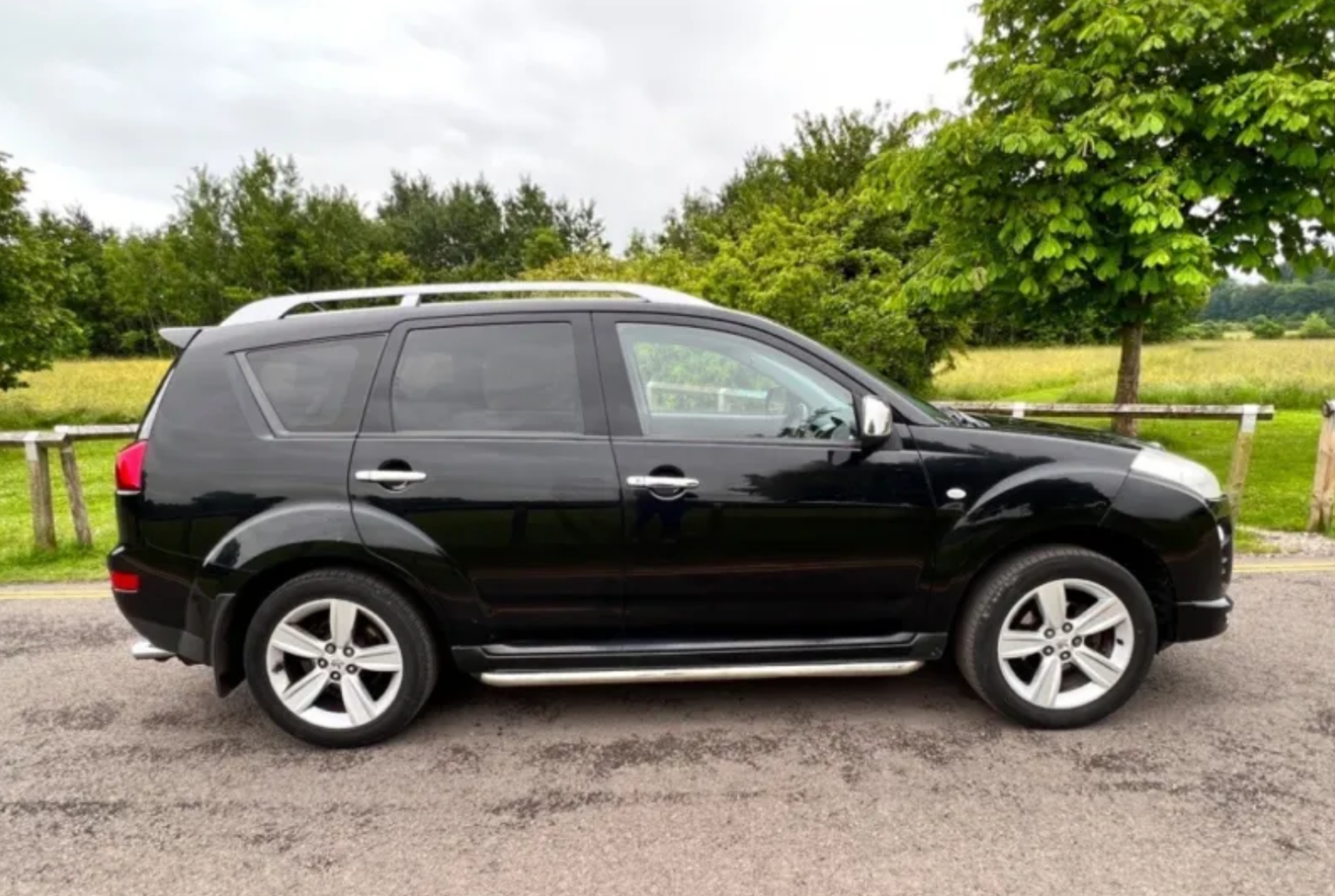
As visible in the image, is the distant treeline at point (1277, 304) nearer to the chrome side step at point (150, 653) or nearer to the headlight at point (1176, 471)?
the headlight at point (1176, 471)

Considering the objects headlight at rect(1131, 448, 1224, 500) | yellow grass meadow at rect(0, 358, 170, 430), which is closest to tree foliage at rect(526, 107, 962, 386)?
headlight at rect(1131, 448, 1224, 500)

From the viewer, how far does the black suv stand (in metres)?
3.04

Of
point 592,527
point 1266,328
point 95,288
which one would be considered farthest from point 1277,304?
point 95,288

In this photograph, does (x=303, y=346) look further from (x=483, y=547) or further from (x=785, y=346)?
(x=785, y=346)

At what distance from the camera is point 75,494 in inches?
249

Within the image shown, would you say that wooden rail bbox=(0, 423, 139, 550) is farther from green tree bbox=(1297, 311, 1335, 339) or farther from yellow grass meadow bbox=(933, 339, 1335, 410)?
green tree bbox=(1297, 311, 1335, 339)

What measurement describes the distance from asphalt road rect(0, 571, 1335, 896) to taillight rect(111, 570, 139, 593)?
683mm

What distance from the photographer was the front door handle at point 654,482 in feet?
10.0

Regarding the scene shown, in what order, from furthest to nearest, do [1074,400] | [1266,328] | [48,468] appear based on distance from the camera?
[1266,328], [1074,400], [48,468]

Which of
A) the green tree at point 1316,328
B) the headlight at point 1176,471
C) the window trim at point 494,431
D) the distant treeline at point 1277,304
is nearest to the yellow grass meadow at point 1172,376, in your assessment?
the headlight at point 1176,471

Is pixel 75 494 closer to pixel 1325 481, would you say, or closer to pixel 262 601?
pixel 262 601

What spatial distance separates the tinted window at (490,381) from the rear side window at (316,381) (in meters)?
0.16

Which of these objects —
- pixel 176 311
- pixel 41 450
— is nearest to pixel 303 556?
pixel 41 450

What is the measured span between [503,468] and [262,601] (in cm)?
115
